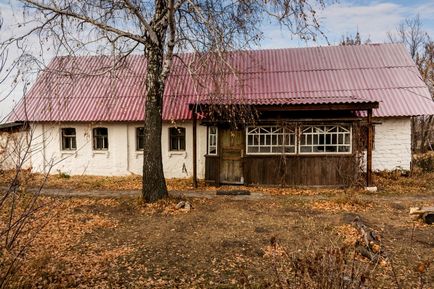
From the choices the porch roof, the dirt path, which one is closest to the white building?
the porch roof

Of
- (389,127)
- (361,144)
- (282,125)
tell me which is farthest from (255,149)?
(389,127)

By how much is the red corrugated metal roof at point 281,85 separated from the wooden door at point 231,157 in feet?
8.02

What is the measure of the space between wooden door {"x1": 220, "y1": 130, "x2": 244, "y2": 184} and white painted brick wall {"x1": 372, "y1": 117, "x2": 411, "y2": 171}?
21.1 feet

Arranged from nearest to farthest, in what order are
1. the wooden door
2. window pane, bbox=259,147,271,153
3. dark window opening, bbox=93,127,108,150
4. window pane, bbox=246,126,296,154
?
1. window pane, bbox=246,126,296,154
2. window pane, bbox=259,147,271,153
3. the wooden door
4. dark window opening, bbox=93,127,108,150

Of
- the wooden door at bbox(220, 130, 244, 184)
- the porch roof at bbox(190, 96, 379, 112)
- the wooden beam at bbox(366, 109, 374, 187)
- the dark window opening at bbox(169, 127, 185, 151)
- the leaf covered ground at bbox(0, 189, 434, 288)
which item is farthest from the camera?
the dark window opening at bbox(169, 127, 185, 151)

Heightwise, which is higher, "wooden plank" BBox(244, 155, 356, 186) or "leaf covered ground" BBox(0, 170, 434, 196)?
"wooden plank" BBox(244, 155, 356, 186)

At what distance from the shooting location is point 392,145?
15.6 m

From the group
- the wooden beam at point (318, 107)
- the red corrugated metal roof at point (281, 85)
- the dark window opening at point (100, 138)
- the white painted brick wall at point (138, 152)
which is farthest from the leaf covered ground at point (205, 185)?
the wooden beam at point (318, 107)

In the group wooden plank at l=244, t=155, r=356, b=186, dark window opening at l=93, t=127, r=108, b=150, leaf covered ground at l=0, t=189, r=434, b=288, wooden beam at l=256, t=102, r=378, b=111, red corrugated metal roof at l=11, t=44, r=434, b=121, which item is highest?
red corrugated metal roof at l=11, t=44, r=434, b=121

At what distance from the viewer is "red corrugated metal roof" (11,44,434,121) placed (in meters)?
15.7

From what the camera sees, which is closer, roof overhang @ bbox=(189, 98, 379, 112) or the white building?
roof overhang @ bbox=(189, 98, 379, 112)

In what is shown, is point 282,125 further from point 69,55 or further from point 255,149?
point 69,55

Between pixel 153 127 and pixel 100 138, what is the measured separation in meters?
7.57

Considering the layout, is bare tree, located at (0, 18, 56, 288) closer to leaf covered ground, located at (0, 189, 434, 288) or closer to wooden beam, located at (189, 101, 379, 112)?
leaf covered ground, located at (0, 189, 434, 288)
